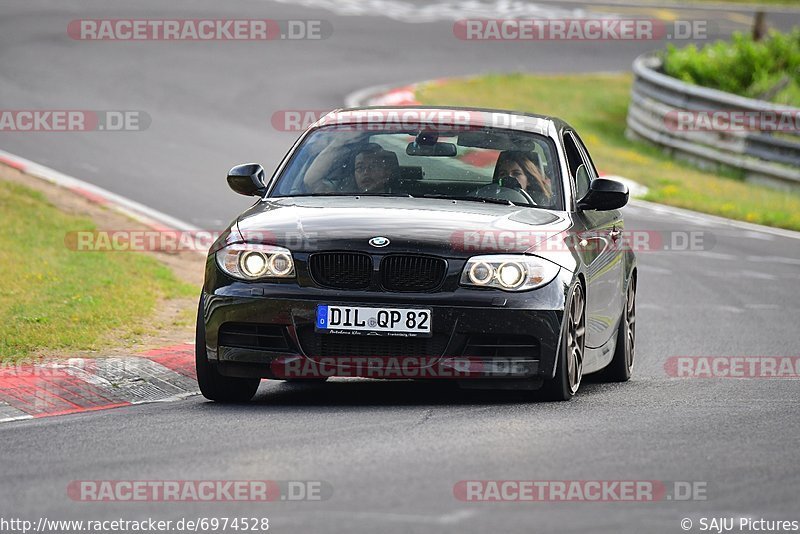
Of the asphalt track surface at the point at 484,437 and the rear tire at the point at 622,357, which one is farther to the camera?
the rear tire at the point at 622,357

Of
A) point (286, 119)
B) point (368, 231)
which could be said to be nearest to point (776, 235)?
point (286, 119)

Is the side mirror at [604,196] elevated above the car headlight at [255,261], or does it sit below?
above

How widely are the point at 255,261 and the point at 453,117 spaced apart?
2007mm

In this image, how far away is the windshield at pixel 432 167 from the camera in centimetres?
896

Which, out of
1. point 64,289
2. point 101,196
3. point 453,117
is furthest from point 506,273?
point 101,196

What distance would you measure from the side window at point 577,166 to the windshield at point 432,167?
1.47 ft

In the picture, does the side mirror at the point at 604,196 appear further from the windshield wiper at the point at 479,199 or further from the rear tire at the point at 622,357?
the rear tire at the point at 622,357

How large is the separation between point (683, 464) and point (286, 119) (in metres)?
17.4

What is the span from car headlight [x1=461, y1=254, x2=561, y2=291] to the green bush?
20.7 metres

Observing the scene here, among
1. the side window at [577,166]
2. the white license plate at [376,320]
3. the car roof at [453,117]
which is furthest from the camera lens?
the side window at [577,166]

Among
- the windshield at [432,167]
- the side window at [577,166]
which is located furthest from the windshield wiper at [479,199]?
the side window at [577,166]

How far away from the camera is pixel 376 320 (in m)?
7.77

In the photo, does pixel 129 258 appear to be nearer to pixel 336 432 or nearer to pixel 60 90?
pixel 336 432

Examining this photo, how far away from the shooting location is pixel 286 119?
23312 mm
